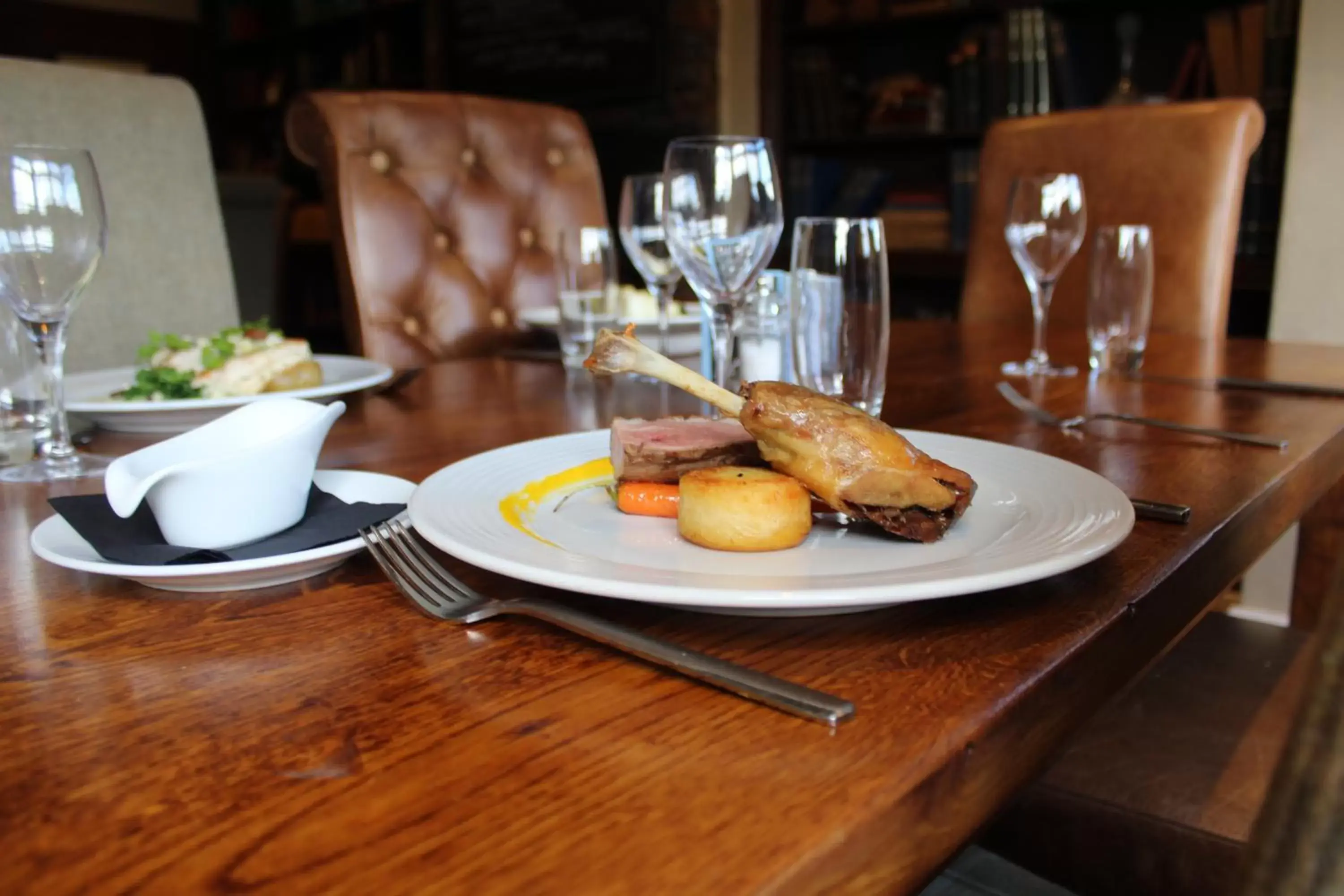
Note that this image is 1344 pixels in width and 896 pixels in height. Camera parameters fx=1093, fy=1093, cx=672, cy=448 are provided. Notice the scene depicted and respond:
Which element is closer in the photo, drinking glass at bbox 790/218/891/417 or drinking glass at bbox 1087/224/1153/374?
drinking glass at bbox 790/218/891/417

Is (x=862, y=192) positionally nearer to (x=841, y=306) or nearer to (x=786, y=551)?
(x=841, y=306)

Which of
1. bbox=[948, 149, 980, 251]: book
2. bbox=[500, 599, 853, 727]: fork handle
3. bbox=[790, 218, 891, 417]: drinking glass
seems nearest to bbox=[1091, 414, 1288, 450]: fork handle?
bbox=[790, 218, 891, 417]: drinking glass

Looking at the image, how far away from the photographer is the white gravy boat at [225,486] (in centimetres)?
54

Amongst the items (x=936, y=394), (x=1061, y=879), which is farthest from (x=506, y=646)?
(x=936, y=394)

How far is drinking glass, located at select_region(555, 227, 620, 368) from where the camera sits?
4.45 ft

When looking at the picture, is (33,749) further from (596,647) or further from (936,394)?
(936,394)

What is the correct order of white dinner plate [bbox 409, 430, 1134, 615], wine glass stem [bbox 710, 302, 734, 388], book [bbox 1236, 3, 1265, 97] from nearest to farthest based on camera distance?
white dinner plate [bbox 409, 430, 1134, 615], wine glass stem [bbox 710, 302, 734, 388], book [bbox 1236, 3, 1265, 97]

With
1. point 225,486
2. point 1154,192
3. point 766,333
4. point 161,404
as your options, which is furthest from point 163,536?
point 1154,192

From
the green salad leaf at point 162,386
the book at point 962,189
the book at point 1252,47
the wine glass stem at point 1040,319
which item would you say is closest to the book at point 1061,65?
the book at point 962,189

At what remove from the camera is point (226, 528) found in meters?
0.56

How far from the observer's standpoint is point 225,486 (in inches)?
21.7

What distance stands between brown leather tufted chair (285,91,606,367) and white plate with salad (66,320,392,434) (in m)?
0.60

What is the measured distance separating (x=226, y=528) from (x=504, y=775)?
280mm

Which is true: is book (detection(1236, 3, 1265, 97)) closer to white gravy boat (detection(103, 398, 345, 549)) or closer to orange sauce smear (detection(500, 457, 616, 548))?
orange sauce smear (detection(500, 457, 616, 548))
